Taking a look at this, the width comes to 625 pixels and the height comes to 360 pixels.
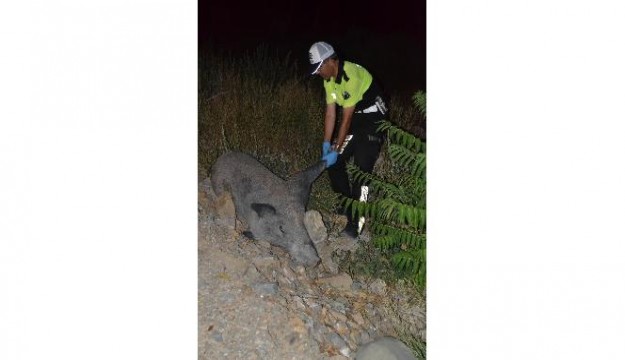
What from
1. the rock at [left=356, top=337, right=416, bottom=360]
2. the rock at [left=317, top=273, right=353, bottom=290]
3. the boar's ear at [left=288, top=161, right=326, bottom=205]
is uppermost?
the boar's ear at [left=288, top=161, right=326, bottom=205]

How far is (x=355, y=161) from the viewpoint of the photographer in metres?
3.72

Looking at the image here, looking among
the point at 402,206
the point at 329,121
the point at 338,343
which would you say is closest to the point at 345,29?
the point at 329,121

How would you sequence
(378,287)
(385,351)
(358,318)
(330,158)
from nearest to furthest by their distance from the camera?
(385,351) < (358,318) < (378,287) < (330,158)

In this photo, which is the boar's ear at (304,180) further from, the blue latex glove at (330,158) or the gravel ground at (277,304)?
the gravel ground at (277,304)

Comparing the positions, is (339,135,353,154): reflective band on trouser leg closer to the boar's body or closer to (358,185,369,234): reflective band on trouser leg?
the boar's body

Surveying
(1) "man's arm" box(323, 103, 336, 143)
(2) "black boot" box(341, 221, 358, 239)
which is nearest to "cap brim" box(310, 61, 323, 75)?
(1) "man's arm" box(323, 103, 336, 143)

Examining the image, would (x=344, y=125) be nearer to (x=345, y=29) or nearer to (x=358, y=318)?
(x=345, y=29)

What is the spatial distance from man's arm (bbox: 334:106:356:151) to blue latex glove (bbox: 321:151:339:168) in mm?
43

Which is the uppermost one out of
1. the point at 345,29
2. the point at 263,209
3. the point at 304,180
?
the point at 345,29

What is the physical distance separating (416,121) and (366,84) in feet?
1.10

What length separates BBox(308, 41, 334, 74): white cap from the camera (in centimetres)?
355

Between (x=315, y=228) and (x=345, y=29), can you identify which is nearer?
(x=345, y=29)

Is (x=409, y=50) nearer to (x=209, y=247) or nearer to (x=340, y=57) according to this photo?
(x=340, y=57)

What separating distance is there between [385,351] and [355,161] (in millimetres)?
1031
